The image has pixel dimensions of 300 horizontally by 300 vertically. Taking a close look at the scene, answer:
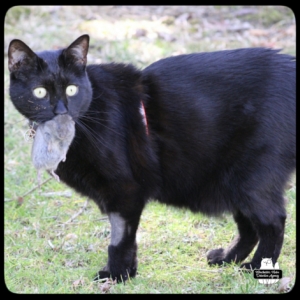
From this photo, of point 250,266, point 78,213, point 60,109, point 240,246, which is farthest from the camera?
point 78,213

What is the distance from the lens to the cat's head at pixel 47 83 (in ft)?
9.18

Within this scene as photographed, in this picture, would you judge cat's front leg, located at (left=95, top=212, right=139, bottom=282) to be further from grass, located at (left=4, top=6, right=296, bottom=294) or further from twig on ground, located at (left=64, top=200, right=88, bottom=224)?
twig on ground, located at (left=64, top=200, right=88, bottom=224)

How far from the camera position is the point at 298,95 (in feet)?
9.86

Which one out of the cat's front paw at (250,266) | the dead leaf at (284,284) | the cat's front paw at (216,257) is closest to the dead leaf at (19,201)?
the cat's front paw at (216,257)

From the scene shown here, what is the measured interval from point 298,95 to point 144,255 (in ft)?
4.30

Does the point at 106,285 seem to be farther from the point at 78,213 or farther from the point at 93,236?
the point at 78,213

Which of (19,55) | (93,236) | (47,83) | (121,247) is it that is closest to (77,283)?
(121,247)

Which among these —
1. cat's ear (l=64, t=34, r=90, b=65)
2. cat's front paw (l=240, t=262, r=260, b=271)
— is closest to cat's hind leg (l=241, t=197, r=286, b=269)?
cat's front paw (l=240, t=262, r=260, b=271)

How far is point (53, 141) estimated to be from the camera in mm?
2818

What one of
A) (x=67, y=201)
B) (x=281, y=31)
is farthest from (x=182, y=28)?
(x=67, y=201)

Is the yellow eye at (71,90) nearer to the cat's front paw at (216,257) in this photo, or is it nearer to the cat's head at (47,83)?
the cat's head at (47,83)

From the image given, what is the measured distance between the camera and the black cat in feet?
9.53

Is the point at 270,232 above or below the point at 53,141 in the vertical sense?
below

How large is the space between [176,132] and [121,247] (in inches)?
27.9
